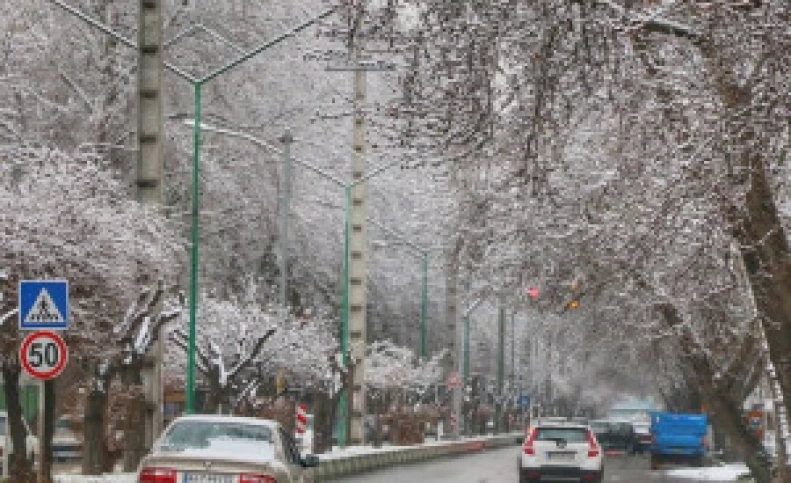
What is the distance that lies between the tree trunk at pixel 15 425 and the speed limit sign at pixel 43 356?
4988mm

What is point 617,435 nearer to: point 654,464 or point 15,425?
point 654,464

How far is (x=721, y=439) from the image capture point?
66562 millimetres

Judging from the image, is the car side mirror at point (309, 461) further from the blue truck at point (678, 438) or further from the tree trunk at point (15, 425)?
the blue truck at point (678, 438)

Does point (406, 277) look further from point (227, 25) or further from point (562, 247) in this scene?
point (562, 247)

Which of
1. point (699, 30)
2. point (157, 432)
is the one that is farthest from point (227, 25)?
point (699, 30)

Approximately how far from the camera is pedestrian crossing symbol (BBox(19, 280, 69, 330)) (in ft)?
58.9

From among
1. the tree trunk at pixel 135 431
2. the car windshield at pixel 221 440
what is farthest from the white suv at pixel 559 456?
the car windshield at pixel 221 440

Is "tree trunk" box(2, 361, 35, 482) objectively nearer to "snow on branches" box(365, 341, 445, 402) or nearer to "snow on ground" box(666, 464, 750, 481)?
"snow on ground" box(666, 464, 750, 481)

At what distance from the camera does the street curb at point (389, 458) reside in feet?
121

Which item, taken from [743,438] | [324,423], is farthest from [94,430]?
[324,423]

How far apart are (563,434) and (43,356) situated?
674 inches

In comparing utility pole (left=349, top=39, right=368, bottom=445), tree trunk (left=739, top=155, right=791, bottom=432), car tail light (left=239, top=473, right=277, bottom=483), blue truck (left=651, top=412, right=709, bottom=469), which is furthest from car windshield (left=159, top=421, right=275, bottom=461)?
blue truck (left=651, top=412, right=709, bottom=469)

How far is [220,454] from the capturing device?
51.7 feet

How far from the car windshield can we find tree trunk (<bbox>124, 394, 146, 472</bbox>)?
684cm
